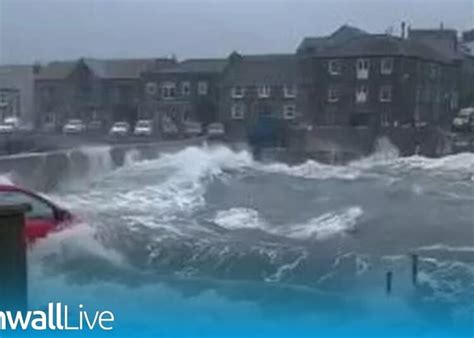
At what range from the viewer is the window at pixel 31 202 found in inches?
115

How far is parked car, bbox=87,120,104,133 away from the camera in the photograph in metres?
3.12

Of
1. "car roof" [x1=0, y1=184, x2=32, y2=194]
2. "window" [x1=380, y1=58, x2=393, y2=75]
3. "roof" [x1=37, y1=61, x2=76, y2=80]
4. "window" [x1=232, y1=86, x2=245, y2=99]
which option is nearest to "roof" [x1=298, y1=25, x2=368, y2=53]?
"window" [x1=380, y1=58, x2=393, y2=75]

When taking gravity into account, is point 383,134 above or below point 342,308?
above

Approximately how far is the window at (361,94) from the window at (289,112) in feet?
0.65

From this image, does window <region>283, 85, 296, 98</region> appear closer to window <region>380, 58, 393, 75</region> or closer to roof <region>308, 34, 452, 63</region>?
roof <region>308, 34, 452, 63</region>

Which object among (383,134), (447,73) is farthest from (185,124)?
(447,73)

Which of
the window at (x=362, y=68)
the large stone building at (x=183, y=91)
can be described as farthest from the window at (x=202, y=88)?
the window at (x=362, y=68)

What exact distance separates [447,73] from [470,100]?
0.39 feet

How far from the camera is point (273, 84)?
10.1 ft

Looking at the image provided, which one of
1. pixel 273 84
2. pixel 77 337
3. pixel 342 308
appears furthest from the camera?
pixel 273 84

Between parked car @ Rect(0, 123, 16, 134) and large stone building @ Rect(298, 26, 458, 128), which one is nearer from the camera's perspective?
large stone building @ Rect(298, 26, 458, 128)

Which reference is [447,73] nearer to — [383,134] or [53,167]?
[383,134]

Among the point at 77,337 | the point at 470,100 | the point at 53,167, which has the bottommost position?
the point at 77,337

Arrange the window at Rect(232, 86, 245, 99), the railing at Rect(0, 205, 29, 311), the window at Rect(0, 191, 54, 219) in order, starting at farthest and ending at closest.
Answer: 1. the window at Rect(232, 86, 245, 99)
2. the window at Rect(0, 191, 54, 219)
3. the railing at Rect(0, 205, 29, 311)
